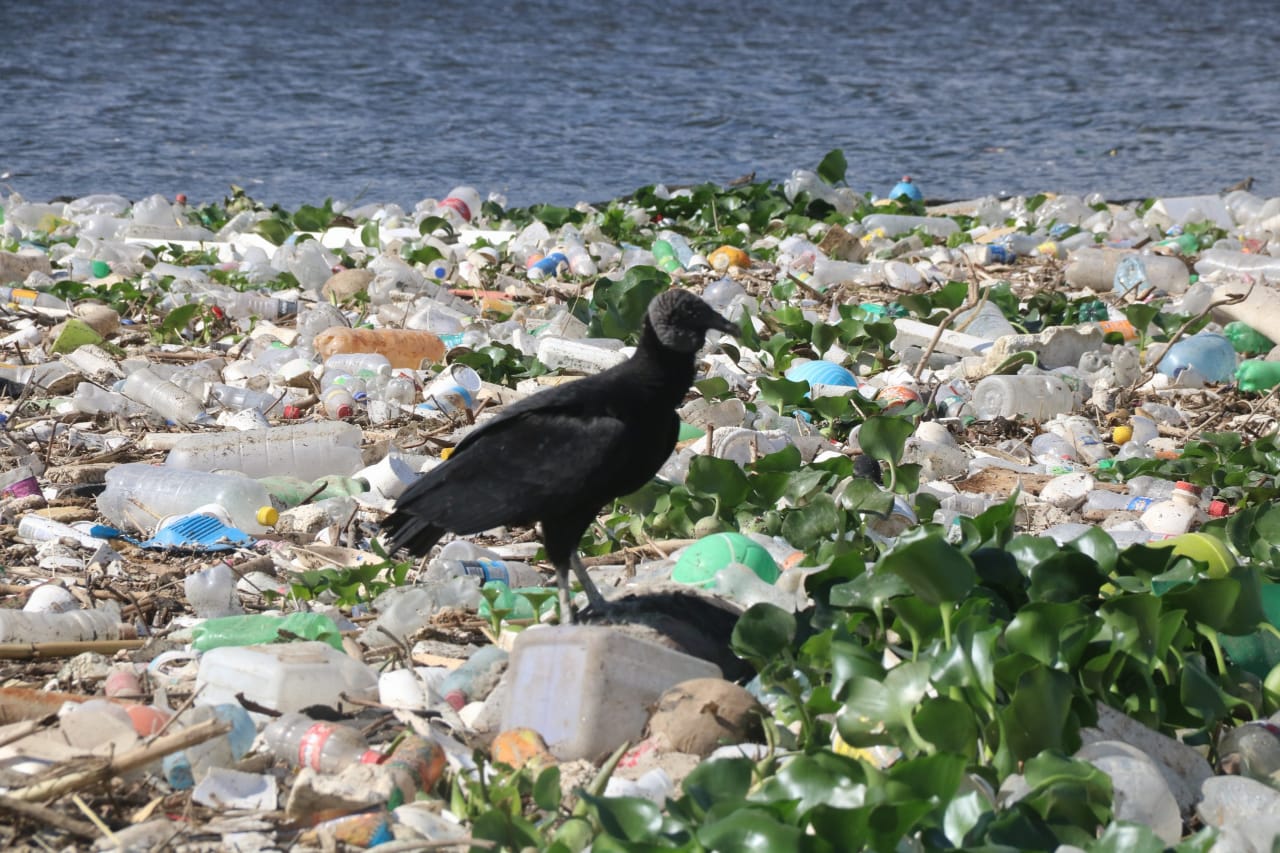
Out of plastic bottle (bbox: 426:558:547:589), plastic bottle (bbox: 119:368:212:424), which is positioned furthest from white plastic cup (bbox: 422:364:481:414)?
plastic bottle (bbox: 426:558:547:589)

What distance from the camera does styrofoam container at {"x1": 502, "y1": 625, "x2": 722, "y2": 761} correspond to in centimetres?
272

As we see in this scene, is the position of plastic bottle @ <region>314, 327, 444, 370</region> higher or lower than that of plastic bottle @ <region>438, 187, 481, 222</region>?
higher

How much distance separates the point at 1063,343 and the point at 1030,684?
3.85 metres

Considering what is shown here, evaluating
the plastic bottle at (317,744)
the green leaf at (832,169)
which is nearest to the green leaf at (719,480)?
the plastic bottle at (317,744)

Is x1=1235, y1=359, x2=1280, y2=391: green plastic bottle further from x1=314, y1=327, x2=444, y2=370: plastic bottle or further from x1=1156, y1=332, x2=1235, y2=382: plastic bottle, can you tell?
x1=314, y1=327, x2=444, y2=370: plastic bottle

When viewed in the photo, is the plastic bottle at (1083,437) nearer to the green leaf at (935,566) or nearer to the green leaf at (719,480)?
the green leaf at (719,480)

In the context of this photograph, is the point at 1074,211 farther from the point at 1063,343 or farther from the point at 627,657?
the point at 627,657

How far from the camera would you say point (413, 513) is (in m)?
3.31

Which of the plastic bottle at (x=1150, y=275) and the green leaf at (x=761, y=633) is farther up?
the green leaf at (x=761, y=633)

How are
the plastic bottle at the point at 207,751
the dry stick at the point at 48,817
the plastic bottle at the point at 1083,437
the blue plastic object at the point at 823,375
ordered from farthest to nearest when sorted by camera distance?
the blue plastic object at the point at 823,375
the plastic bottle at the point at 1083,437
the plastic bottle at the point at 207,751
the dry stick at the point at 48,817

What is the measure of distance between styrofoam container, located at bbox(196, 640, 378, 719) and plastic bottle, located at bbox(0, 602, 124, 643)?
41 centimetres

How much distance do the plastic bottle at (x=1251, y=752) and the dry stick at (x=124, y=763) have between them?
1.74m

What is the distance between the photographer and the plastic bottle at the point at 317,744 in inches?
103

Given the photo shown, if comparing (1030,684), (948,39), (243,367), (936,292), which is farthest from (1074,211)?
(948,39)
